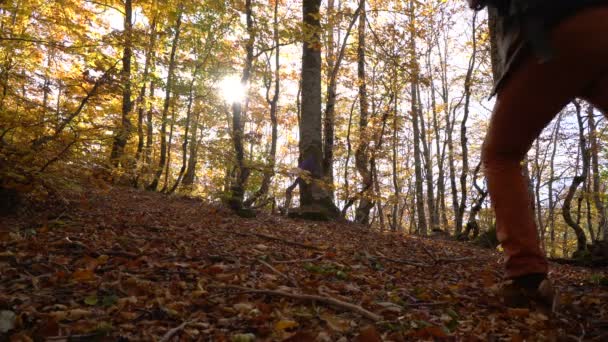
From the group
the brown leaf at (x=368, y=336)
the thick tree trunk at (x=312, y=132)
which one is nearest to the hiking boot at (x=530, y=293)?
the brown leaf at (x=368, y=336)

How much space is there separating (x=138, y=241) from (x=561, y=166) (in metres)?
22.9

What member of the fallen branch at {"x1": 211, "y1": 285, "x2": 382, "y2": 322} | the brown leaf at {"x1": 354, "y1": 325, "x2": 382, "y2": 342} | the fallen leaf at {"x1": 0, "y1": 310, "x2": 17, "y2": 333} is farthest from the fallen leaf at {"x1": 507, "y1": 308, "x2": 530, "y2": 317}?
the fallen leaf at {"x1": 0, "y1": 310, "x2": 17, "y2": 333}

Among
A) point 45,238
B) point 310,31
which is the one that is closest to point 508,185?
point 45,238

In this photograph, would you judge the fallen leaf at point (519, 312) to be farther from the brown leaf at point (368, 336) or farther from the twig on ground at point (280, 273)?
the twig on ground at point (280, 273)

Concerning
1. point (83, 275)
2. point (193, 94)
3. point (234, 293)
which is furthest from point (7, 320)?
point (193, 94)

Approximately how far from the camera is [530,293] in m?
1.88

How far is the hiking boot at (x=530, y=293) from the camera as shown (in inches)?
72.6

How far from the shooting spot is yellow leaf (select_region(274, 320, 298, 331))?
5.13 ft

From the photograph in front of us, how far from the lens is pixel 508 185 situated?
1939 millimetres

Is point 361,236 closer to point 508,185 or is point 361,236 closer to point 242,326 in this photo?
point 508,185

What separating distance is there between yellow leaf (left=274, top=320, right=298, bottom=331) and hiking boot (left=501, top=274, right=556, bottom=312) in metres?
1.18

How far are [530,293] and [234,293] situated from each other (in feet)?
5.12

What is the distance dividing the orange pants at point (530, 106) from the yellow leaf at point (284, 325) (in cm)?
118

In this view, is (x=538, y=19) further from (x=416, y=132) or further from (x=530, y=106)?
(x=416, y=132)
